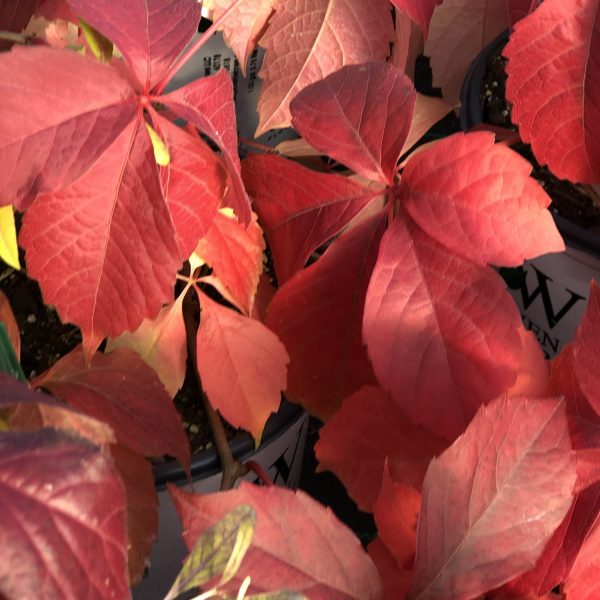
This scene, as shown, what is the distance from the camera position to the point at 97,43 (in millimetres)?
370

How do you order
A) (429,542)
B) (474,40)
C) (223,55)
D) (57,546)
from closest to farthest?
(57,546) < (429,542) < (474,40) < (223,55)

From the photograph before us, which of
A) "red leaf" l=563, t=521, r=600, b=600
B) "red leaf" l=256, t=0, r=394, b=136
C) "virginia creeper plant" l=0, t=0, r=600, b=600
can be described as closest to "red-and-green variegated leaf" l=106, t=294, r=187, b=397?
"virginia creeper plant" l=0, t=0, r=600, b=600

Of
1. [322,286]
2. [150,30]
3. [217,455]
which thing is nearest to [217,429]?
[217,455]

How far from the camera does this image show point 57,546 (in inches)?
7.0

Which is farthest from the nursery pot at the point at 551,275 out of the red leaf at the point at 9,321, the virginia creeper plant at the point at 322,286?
the red leaf at the point at 9,321

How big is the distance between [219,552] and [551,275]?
0.41 m

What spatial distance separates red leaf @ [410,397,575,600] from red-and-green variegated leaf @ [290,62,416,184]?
0.43ft

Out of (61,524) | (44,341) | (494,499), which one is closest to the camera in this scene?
(61,524)

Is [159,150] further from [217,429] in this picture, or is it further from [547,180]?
[547,180]

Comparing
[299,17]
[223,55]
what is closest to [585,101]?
[299,17]

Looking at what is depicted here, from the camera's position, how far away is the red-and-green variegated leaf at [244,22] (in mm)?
425

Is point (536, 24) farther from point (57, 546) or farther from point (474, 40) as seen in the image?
point (57, 546)

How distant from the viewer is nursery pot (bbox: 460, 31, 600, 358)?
20.7 inches

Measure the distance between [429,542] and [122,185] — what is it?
0.18 metres
